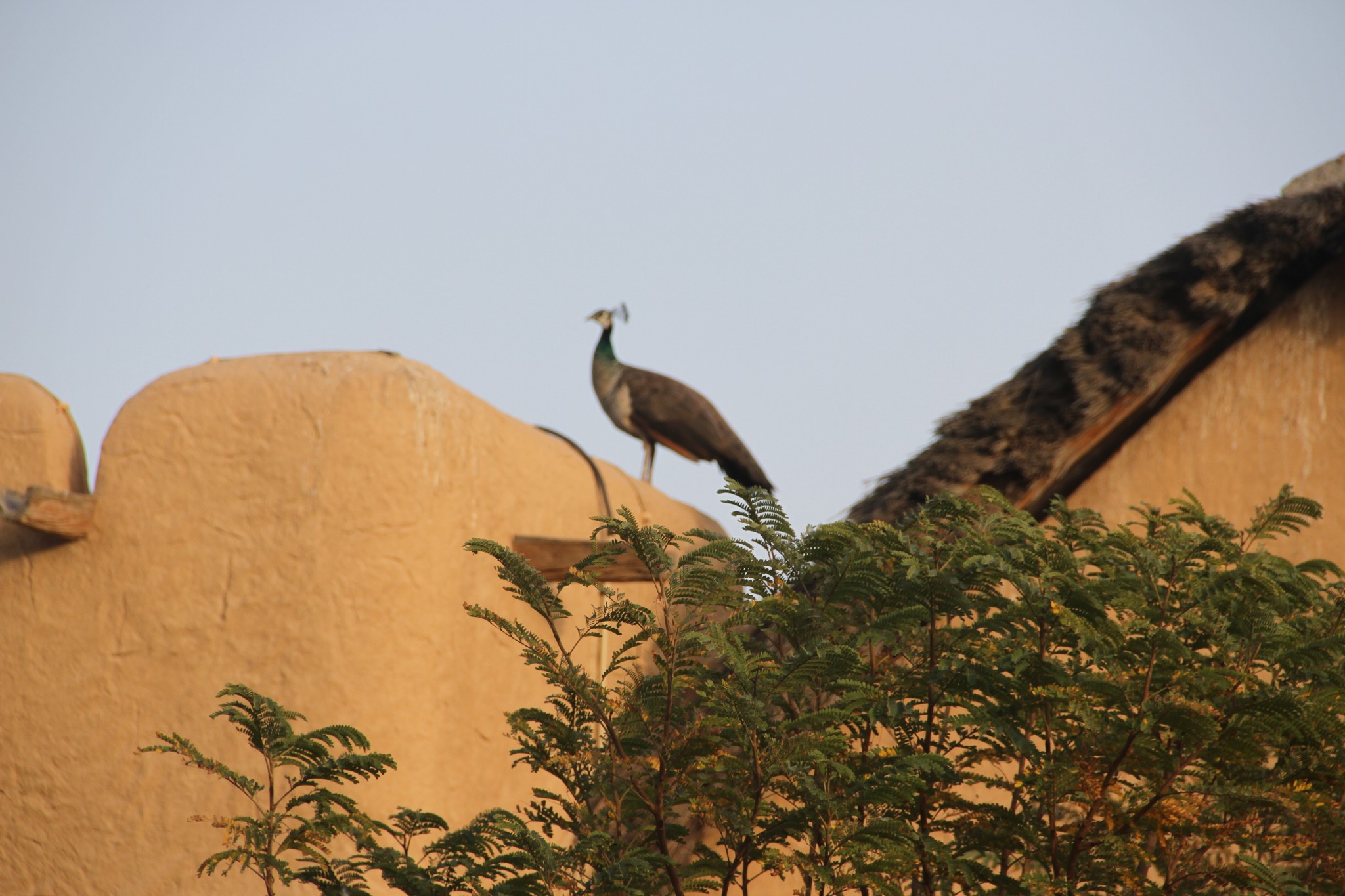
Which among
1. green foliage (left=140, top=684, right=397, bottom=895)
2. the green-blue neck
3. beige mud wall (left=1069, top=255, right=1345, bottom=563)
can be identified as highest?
the green-blue neck

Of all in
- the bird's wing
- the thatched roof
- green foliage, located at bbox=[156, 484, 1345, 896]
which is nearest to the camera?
green foliage, located at bbox=[156, 484, 1345, 896]

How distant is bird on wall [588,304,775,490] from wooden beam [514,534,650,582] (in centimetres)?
155

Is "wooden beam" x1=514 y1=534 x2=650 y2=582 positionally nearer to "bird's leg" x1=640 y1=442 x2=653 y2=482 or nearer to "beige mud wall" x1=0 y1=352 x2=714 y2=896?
"beige mud wall" x1=0 y1=352 x2=714 y2=896

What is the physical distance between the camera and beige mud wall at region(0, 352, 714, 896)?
433 centimetres

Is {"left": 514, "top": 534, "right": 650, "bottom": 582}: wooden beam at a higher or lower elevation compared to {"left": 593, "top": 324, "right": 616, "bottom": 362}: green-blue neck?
lower

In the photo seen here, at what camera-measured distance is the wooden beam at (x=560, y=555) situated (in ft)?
16.3

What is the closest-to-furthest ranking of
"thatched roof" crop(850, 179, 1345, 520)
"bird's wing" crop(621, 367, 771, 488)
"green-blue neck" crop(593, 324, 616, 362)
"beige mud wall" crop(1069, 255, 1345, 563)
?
"thatched roof" crop(850, 179, 1345, 520)
"beige mud wall" crop(1069, 255, 1345, 563)
"bird's wing" crop(621, 367, 771, 488)
"green-blue neck" crop(593, 324, 616, 362)

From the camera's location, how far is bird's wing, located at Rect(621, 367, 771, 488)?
22.0ft

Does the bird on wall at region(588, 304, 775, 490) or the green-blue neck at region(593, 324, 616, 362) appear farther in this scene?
the green-blue neck at region(593, 324, 616, 362)

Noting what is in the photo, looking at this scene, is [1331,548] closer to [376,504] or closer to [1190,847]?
[1190,847]

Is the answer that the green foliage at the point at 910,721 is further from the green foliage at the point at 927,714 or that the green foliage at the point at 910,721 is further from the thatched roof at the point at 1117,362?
the thatched roof at the point at 1117,362

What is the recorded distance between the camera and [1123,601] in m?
2.28

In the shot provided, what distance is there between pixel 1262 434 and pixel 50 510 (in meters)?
4.79

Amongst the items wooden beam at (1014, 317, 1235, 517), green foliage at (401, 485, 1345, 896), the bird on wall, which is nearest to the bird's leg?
the bird on wall
